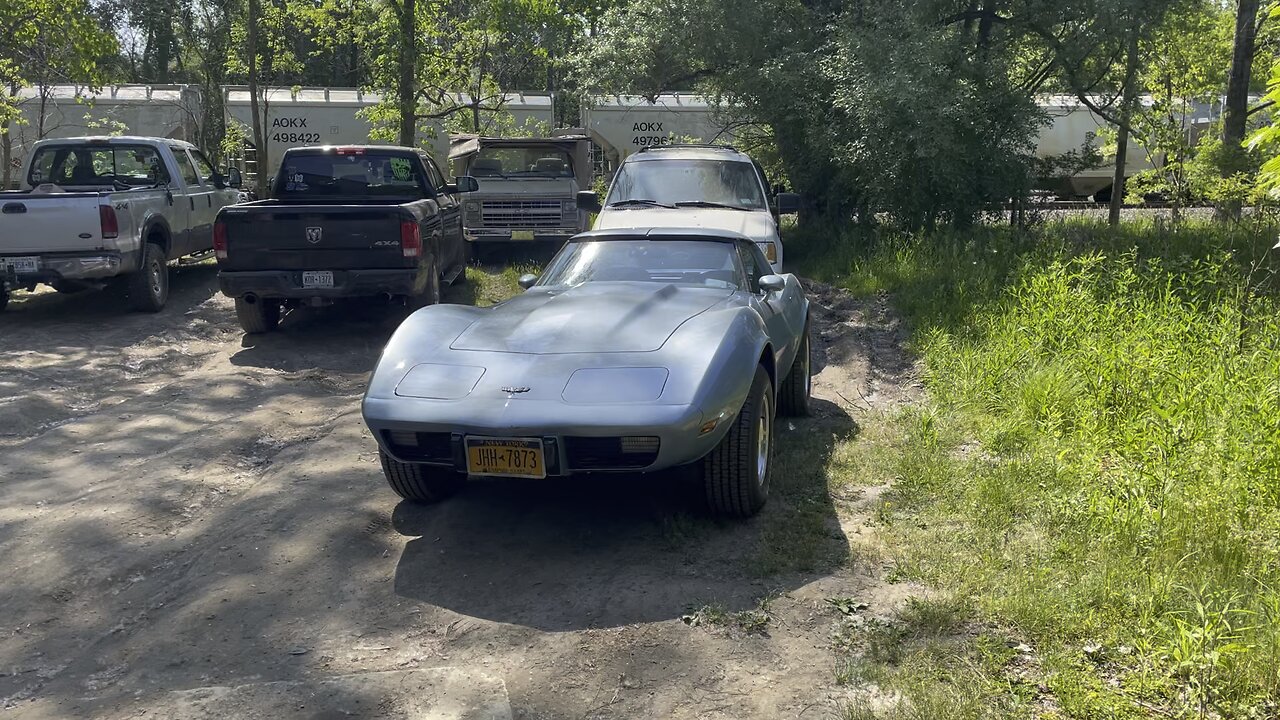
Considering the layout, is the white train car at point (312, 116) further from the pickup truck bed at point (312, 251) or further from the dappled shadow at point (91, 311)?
the pickup truck bed at point (312, 251)

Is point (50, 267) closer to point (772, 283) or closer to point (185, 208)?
point (185, 208)

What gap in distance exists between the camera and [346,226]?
968cm

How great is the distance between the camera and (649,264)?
645cm

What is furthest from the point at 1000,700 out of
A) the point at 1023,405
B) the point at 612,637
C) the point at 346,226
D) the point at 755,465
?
the point at 346,226

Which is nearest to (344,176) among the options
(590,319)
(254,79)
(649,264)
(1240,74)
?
(649,264)

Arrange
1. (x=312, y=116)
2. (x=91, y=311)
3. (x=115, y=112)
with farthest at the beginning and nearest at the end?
(x=312, y=116), (x=115, y=112), (x=91, y=311)

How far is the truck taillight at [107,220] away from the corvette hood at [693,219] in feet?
16.0

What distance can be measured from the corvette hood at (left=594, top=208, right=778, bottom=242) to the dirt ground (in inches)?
146

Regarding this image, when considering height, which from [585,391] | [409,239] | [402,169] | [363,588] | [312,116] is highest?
[312,116]

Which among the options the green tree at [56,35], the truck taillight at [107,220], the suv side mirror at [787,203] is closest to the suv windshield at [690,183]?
the suv side mirror at [787,203]

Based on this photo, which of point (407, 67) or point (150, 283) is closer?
point (150, 283)

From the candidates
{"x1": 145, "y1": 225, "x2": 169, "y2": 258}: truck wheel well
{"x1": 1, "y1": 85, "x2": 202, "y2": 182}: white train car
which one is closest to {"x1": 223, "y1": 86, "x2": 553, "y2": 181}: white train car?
{"x1": 1, "y1": 85, "x2": 202, "y2": 182}: white train car

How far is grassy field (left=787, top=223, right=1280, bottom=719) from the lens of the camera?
340 centimetres

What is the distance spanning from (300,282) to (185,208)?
160 inches
